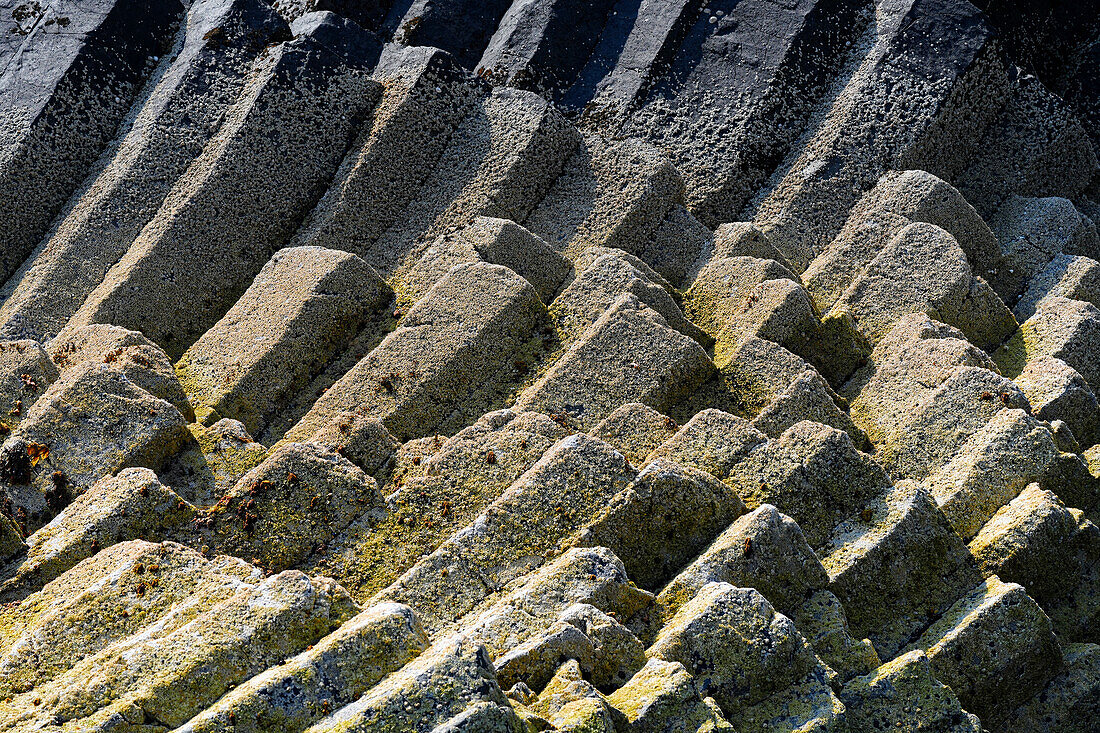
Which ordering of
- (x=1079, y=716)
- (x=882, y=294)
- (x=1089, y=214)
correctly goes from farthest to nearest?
(x=1089, y=214) < (x=882, y=294) < (x=1079, y=716)

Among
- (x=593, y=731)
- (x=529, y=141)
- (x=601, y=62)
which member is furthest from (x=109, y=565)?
(x=601, y=62)

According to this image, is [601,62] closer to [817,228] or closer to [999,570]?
[817,228]

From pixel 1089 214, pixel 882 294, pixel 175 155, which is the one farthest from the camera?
pixel 1089 214

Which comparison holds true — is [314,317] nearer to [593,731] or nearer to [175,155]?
[175,155]

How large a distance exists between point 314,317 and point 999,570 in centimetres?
451

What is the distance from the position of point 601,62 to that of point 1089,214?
15.4 feet

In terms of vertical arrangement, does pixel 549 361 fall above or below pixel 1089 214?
below

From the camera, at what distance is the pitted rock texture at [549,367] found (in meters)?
4.23

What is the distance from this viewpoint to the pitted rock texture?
166 inches

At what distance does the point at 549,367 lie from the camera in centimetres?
699

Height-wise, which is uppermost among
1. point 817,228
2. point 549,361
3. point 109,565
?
point 817,228

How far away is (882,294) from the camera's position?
7605mm

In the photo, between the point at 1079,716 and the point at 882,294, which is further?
the point at 882,294

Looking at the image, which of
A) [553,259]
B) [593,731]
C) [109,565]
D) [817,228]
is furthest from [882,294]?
[109,565]
